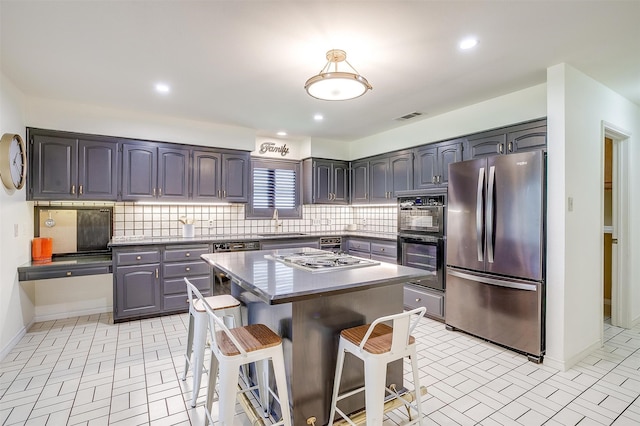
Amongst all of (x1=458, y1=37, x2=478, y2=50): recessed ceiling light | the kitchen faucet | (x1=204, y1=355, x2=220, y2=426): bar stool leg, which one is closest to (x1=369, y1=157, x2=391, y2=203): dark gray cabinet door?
→ the kitchen faucet

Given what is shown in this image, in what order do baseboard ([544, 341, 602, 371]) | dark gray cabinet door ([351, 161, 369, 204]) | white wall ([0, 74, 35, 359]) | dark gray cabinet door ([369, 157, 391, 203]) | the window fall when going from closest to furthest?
baseboard ([544, 341, 602, 371])
white wall ([0, 74, 35, 359])
dark gray cabinet door ([369, 157, 391, 203])
the window
dark gray cabinet door ([351, 161, 369, 204])

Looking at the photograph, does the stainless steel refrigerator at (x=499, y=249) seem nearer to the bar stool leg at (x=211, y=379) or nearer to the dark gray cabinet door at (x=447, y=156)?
the dark gray cabinet door at (x=447, y=156)

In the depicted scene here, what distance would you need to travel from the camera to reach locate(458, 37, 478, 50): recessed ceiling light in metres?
2.31

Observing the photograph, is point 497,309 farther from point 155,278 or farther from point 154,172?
point 154,172

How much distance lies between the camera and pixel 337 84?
217 centimetres

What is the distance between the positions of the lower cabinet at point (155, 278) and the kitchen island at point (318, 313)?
2.19 m

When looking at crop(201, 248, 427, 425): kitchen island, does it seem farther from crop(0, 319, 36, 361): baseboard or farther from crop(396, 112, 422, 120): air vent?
crop(396, 112, 422, 120): air vent

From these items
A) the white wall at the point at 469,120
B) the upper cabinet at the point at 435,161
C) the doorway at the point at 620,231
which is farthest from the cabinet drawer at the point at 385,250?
the doorway at the point at 620,231

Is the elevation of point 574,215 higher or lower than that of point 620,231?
higher

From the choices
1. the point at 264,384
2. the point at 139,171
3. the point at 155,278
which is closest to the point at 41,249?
the point at 155,278

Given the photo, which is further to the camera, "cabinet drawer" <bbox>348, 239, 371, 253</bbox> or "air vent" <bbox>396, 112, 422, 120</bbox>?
"cabinet drawer" <bbox>348, 239, 371, 253</bbox>

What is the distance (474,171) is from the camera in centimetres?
326

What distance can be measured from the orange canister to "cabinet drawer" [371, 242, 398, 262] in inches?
162

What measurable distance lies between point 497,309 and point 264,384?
2.32 meters
